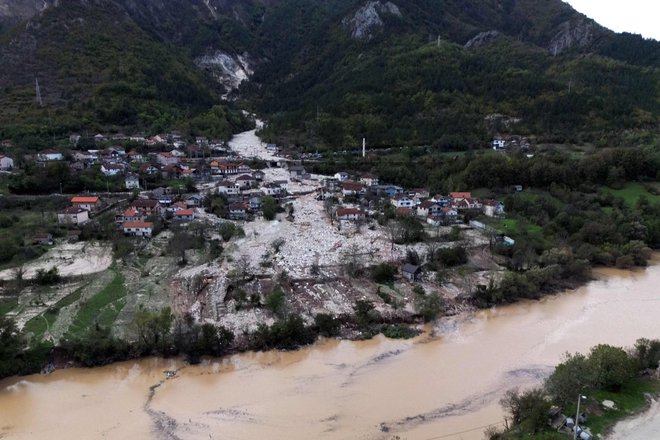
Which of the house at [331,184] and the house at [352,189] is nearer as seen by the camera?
the house at [352,189]

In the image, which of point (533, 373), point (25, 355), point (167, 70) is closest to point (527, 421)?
point (533, 373)

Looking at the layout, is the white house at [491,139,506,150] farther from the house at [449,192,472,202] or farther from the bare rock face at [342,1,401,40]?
the bare rock face at [342,1,401,40]

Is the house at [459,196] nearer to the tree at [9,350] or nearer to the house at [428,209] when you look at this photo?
the house at [428,209]

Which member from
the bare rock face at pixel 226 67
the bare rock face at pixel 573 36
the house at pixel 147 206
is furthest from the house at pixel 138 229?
the bare rock face at pixel 573 36

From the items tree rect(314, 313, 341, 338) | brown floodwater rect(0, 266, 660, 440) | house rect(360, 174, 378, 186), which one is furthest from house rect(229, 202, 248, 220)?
brown floodwater rect(0, 266, 660, 440)

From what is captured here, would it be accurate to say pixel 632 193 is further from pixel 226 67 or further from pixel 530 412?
pixel 226 67
